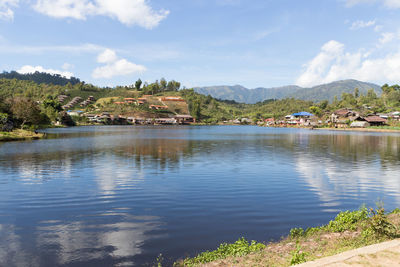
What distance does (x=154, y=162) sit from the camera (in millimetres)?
37281

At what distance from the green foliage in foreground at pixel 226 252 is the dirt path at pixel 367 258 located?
10.5 feet

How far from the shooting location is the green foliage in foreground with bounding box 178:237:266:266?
1064 cm

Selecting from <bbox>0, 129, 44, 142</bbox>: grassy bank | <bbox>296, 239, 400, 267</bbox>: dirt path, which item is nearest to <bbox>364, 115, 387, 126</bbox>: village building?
<bbox>0, 129, 44, 142</bbox>: grassy bank

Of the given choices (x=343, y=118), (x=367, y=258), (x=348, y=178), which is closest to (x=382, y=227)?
(x=367, y=258)

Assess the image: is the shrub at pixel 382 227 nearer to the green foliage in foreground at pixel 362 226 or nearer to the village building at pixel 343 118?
the green foliage in foreground at pixel 362 226

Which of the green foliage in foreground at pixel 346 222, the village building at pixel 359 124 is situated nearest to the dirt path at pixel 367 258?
the green foliage in foreground at pixel 346 222

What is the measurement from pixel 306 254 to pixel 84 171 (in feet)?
84.0

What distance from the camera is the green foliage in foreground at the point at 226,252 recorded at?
10.6 meters

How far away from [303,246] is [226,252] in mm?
3101

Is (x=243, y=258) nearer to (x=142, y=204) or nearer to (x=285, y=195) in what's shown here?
(x=142, y=204)

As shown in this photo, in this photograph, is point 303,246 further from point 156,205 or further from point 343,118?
point 343,118

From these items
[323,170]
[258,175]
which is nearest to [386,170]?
[323,170]

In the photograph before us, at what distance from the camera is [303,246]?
11.4 meters

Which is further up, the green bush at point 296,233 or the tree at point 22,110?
the tree at point 22,110
